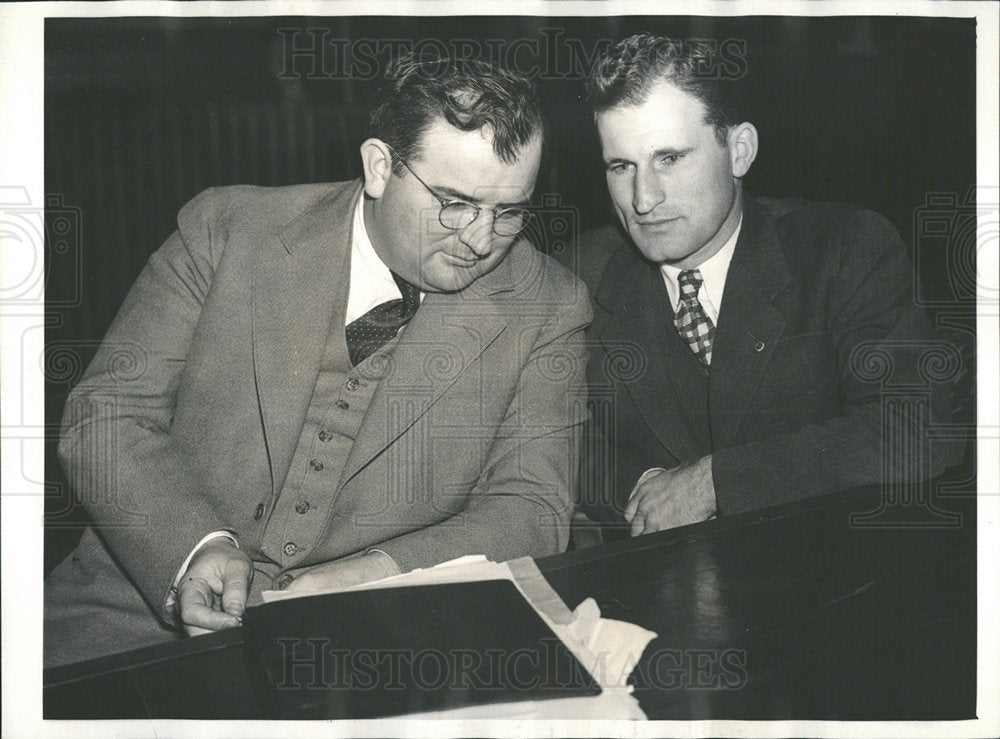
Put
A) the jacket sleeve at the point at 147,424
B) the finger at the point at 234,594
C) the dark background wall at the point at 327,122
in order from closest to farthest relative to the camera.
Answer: the finger at the point at 234,594
the jacket sleeve at the point at 147,424
the dark background wall at the point at 327,122

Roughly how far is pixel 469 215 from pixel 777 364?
691 millimetres

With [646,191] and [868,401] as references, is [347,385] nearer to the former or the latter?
[646,191]

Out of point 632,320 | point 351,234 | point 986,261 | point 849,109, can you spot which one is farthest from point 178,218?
point 986,261

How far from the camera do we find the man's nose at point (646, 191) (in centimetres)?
184

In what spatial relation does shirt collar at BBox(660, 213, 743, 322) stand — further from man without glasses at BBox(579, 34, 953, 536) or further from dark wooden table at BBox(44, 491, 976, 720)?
dark wooden table at BBox(44, 491, 976, 720)

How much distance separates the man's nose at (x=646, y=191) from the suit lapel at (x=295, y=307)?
55cm

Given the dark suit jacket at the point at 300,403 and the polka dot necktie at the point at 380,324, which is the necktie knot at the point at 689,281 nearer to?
the dark suit jacket at the point at 300,403

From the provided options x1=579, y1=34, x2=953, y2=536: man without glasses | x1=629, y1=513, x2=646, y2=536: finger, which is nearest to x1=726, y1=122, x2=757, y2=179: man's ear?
x1=579, y1=34, x2=953, y2=536: man without glasses

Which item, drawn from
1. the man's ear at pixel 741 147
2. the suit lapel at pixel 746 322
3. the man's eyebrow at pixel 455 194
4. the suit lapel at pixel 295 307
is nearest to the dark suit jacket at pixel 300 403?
the suit lapel at pixel 295 307

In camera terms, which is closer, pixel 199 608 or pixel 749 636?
pixel 749 636

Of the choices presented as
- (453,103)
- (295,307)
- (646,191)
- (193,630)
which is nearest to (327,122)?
(453,103)

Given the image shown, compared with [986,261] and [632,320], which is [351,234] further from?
[986,261]

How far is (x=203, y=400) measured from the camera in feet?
5.78

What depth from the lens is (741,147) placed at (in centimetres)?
187
